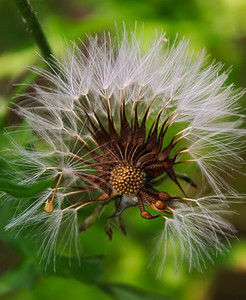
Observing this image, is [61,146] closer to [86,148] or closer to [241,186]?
[86,148]

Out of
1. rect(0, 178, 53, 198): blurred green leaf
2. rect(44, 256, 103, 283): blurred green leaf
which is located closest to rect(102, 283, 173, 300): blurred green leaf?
rect(44, 256, 103, 283): blurred green leaf

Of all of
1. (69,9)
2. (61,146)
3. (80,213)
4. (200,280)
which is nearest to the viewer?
(61,146)

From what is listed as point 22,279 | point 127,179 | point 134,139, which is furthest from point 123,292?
point 134,139

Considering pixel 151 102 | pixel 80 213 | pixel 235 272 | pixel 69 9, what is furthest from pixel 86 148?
pixel 69 9

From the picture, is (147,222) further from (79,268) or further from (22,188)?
(22,188)

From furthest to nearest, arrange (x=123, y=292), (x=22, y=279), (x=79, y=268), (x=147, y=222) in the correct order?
1. (x=147, y=222)
2. (x=123, y=292)
3. (x=22, y=279)
4. (x=79, y=268)

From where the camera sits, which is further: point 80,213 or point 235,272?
point 235,272
